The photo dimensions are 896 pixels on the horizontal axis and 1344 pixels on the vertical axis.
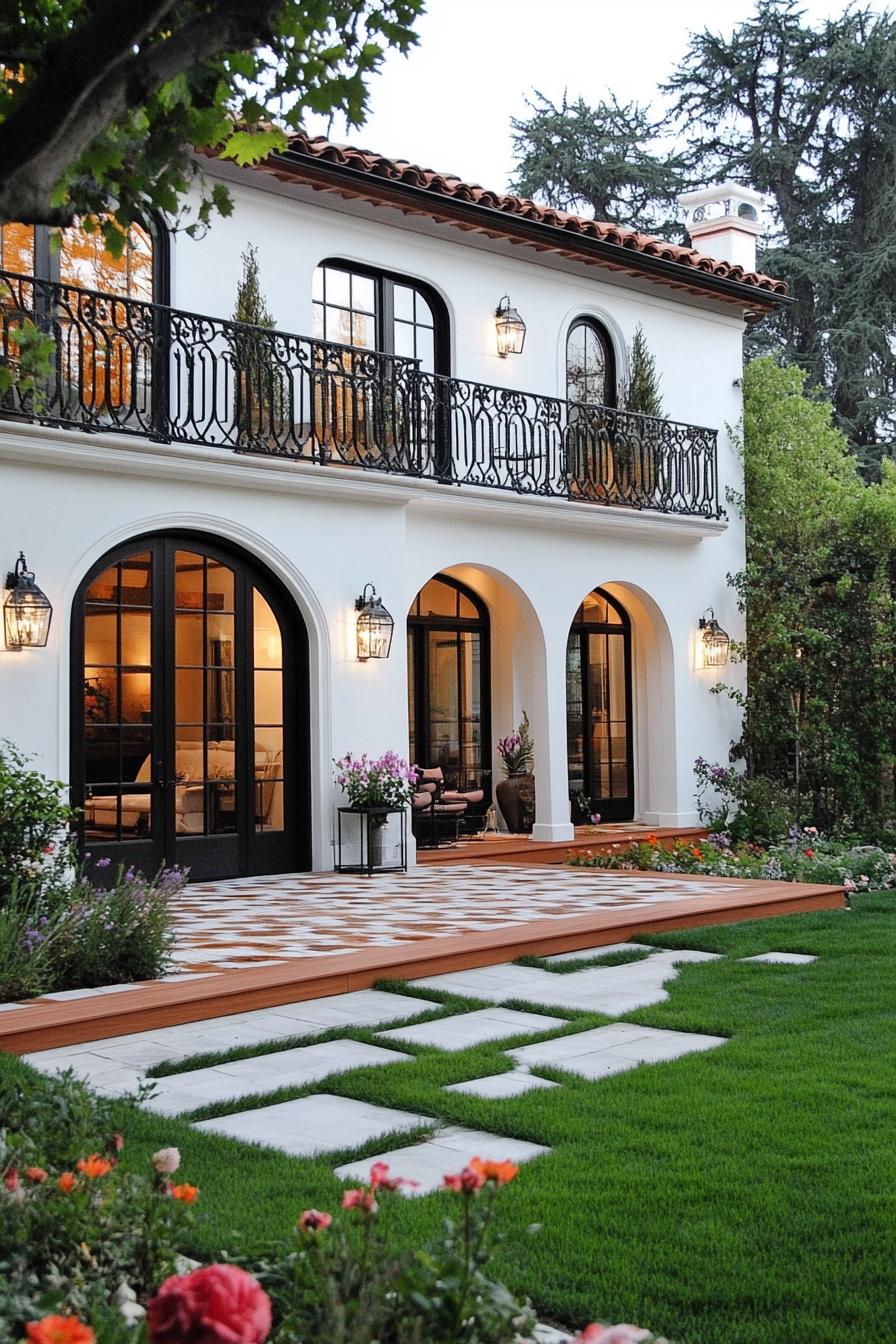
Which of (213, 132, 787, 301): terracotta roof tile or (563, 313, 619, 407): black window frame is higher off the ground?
(213, 132, 787, 301): terracotta roof tile

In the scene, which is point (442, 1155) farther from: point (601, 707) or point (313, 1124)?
point (601, 707)

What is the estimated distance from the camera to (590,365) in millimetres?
15289

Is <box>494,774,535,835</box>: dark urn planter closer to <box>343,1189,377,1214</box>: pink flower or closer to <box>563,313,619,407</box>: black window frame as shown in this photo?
<box>563,313,619,407</box>: black window frame

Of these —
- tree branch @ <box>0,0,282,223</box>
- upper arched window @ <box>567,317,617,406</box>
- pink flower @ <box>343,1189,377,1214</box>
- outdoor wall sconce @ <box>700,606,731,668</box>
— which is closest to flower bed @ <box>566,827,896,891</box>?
outdoor wall sconce @ <box>700,606,731,668</box>

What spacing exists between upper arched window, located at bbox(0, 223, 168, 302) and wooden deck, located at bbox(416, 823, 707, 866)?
5.85 m

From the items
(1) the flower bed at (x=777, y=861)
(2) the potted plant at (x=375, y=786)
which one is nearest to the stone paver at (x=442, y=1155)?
(1) the flower bed at (x=777, y=861)

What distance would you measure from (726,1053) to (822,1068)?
1.41 ft

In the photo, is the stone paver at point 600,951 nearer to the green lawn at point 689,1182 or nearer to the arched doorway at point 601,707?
the green lawn at point 689,1182

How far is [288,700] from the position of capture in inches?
488

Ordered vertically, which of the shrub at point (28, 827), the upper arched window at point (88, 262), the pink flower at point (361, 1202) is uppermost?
the upper arched window at point (88, 262)

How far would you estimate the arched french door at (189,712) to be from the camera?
36.4ft

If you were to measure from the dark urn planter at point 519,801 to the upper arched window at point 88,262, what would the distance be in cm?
640

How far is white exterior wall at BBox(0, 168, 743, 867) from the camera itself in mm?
10586

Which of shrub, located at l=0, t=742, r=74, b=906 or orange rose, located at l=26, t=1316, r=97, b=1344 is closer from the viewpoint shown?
orange rose, located at l=26, t=1316, r=97, b=1344
